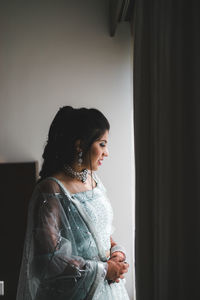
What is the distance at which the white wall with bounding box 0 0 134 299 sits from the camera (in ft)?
6.86

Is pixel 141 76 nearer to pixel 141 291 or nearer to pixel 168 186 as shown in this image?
pixel 168 186

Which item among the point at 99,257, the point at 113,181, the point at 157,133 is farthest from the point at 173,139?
the point at 113,181

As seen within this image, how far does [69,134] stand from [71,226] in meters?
0.39

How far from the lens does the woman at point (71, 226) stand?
3.26 ft

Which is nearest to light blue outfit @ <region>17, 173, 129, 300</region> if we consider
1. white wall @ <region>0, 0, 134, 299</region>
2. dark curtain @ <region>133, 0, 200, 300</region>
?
dark curtain @ <region>133, 0, 200, 300</region>

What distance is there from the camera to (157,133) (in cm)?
70

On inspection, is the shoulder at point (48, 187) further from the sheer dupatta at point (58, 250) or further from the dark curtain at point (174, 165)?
the dark curtain at point (174, 165)

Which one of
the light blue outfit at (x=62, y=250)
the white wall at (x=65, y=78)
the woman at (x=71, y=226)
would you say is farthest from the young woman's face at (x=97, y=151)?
the white wall at (x=65, y=78)

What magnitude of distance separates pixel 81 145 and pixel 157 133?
0.52 m

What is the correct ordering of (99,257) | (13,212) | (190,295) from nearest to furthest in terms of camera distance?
(190,295) < (99,257) < (13,212)

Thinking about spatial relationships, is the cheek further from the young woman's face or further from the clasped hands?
the clasped hands

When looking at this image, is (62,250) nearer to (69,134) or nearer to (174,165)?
(69,134)

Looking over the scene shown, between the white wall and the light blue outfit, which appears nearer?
the light blue outfit

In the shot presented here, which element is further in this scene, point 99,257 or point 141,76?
point 99,257
